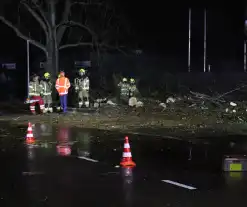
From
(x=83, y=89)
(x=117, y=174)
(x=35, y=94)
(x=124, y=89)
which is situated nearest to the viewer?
(x=117, y=174)

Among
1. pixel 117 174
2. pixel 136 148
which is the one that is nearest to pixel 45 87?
pixel 136 148

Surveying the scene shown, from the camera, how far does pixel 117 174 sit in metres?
8.55

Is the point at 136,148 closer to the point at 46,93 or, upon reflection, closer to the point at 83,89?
the point at 46,93

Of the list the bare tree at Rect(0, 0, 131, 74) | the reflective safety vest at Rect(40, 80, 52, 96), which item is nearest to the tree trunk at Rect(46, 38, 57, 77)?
the bare tree at Rect(0, 0, 131, 74)

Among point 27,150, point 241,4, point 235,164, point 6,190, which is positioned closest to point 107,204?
point 6,190

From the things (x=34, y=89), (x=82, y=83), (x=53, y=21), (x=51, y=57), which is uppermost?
(x=53, y=21)

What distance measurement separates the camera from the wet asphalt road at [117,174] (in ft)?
22.5

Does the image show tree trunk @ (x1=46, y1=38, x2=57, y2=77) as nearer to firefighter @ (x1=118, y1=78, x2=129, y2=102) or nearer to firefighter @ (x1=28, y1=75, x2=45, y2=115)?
firefighter @ (x1=118, y1=78, x2=129, y2=102)

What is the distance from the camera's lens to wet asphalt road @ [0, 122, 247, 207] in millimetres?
6867

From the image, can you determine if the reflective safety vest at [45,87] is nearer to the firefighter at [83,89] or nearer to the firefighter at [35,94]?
the firefighter at [35,94]

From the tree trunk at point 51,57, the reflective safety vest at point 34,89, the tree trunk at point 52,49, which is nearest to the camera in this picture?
the reflective safety vest at point 34,89

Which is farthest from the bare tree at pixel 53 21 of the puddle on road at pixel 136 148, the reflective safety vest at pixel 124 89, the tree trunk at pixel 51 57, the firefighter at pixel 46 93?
the puddle on road at pixel 136 148

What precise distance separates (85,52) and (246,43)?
11189 millimetres

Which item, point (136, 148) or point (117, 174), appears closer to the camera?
point (117, 174)
